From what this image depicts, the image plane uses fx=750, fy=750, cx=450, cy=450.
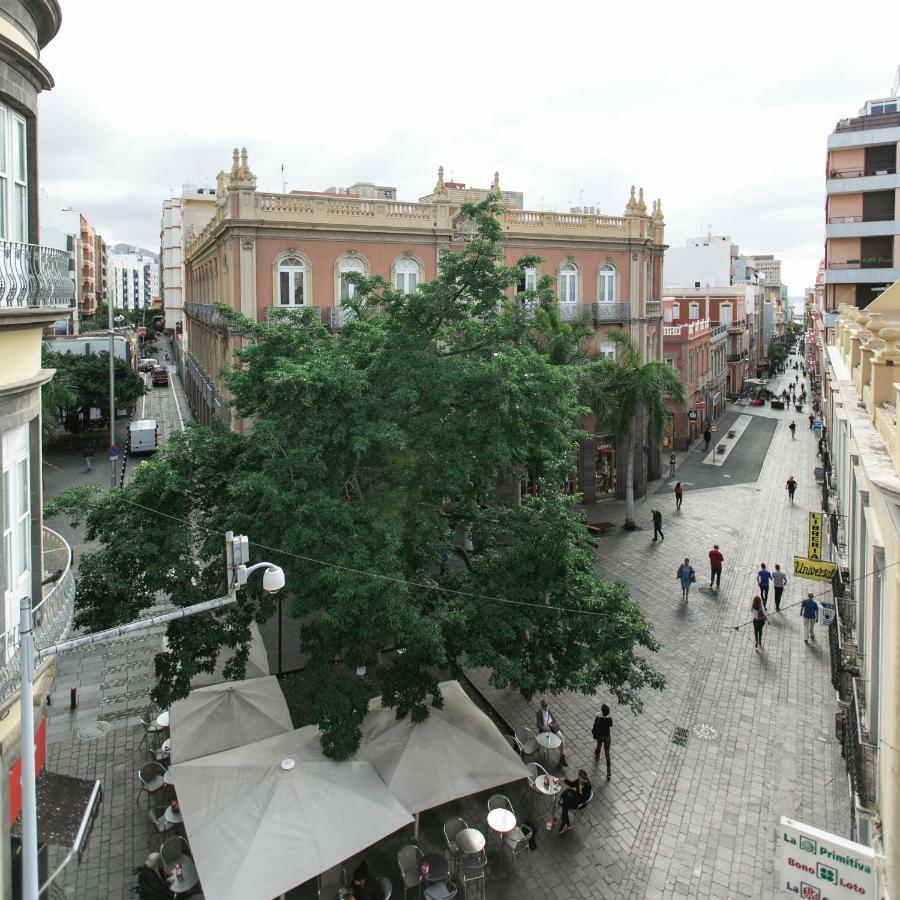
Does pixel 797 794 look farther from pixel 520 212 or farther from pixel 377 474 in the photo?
pixel 520 212

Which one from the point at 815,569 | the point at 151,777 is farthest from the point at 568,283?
the point at 151,777

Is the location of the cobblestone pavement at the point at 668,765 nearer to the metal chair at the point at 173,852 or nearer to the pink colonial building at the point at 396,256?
the metal chair at the point at 173,852

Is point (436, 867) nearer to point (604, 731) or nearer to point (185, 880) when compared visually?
point (185, 880)

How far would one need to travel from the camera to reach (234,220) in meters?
25.8

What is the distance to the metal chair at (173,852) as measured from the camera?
11655 millimetres

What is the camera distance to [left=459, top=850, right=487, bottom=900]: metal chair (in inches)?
453

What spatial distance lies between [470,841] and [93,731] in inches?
357

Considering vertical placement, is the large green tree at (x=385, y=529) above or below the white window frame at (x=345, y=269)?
below

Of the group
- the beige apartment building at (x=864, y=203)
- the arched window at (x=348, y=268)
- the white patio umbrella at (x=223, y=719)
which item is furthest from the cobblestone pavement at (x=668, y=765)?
the beige apartment building at (x=864, y=203)

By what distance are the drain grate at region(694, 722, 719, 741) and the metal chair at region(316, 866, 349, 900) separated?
26.5 feet

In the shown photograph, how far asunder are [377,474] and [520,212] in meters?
19.8

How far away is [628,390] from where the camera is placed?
1196 inches

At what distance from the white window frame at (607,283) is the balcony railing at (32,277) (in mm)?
26979

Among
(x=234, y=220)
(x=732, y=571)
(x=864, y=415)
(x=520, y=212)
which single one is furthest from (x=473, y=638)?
(x=520, y=212)
